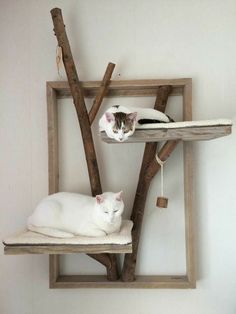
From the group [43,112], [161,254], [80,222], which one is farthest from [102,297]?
[43,112]

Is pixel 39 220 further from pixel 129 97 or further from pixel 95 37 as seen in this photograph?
pixel 95 37

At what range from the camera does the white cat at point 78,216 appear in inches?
43.2

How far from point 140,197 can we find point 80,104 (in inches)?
16.4

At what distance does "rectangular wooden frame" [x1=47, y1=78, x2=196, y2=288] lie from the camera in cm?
128

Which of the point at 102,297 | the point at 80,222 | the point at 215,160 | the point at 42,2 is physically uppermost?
the point at 42,2

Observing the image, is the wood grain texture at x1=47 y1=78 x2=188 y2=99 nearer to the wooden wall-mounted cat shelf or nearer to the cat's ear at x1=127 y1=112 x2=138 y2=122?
the wooden wall-mounted cat shelf

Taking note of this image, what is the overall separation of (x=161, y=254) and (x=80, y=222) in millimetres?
400

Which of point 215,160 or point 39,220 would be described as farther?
point 215,160

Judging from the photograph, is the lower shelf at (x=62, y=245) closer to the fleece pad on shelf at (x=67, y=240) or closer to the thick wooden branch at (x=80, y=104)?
the fleece pad on shelf at (x=67, y=240)

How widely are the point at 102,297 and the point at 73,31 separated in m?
1.08

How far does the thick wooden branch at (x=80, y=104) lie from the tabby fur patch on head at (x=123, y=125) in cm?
23

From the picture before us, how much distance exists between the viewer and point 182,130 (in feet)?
3.56

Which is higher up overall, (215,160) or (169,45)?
(169,45)

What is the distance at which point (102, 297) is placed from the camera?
1.35 m
